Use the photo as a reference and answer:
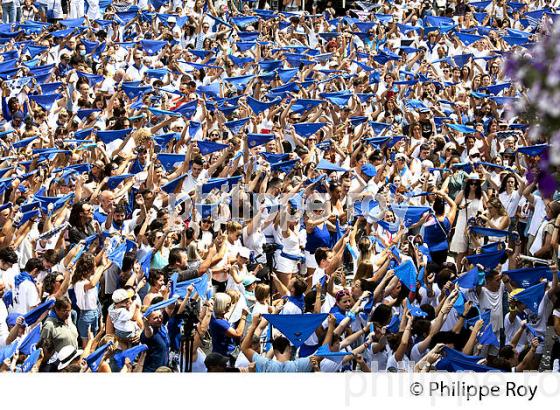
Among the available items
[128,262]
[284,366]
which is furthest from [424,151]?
[284,366]

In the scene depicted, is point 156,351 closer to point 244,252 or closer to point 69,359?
point 69,359

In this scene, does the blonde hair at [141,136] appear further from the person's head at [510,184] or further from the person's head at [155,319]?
the person's head at [155,319]

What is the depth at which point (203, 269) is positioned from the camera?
11.3 meters

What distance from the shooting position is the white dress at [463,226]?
43.9 ft

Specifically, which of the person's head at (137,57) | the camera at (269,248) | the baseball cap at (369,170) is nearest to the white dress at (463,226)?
the baseball cap at (369,170)

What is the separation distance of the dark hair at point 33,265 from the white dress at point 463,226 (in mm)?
4976

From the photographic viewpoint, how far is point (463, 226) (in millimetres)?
13492

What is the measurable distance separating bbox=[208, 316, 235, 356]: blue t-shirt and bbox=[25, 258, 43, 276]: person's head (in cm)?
200

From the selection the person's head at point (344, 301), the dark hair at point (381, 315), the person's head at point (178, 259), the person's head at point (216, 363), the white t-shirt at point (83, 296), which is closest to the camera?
the person's head at point (216, 363)

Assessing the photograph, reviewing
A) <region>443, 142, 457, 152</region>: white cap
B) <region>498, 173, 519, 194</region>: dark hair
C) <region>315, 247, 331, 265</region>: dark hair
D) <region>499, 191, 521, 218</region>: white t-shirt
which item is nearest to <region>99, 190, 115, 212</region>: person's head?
<region>315, 247, 331, 265</region>: dark hair

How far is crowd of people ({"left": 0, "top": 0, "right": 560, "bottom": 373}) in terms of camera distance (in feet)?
31.8

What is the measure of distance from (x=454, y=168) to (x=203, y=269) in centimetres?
484

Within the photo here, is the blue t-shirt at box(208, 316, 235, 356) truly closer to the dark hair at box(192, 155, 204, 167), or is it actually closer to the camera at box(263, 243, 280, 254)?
the camera at box(263, 243, 280, 254)
